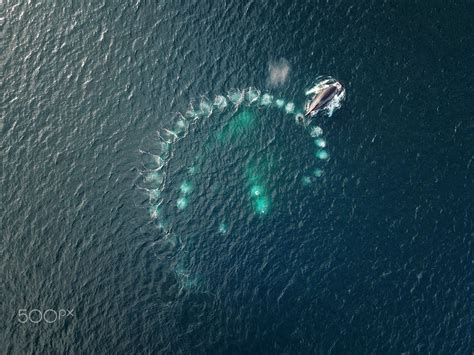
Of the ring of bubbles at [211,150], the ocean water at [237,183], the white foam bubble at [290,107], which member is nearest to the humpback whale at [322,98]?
the ring of bubbles at [211,150]

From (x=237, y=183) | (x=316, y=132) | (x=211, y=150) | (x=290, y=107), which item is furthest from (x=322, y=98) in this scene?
(x=211, y=150)

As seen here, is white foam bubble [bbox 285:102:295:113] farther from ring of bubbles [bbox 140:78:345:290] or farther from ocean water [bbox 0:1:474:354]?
ocean water [bbox 0:1:474:354]

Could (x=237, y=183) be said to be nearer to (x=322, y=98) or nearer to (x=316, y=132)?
(x=316, y=132)

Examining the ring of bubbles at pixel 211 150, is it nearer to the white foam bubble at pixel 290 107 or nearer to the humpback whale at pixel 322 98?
the white foam bubble at pixel 290 107

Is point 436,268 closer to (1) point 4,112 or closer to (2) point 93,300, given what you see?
(2) point 93,300

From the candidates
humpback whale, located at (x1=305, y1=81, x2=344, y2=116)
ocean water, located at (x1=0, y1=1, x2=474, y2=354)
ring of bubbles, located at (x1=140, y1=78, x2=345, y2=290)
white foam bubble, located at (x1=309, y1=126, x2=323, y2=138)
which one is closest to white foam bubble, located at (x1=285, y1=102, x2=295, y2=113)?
ring of bubbles, located at (x1=140, y1=78, x2=345, y2=290)

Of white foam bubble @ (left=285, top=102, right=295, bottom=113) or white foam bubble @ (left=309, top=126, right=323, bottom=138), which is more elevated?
white foam bubble @ (left=285, top=102, right=295, bottom=113)
